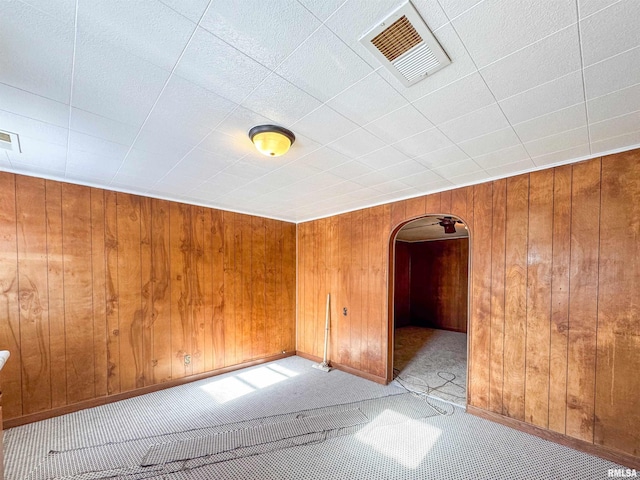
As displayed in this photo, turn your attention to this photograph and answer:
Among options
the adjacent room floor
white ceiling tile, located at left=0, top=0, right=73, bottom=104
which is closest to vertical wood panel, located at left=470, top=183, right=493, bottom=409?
the adjacent room floor

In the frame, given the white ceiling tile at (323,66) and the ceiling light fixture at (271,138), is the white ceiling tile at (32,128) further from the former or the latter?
the white ceiling tile at (323,66)

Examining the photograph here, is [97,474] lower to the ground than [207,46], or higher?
lower

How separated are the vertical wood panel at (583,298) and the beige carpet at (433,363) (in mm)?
1006

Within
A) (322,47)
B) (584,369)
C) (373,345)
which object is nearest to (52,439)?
(373,345)

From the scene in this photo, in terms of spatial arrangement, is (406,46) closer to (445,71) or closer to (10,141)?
(445,71)

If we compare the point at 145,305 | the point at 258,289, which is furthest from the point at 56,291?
the point at 258,289

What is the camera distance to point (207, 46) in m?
1.16

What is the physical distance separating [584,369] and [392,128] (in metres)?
2.50

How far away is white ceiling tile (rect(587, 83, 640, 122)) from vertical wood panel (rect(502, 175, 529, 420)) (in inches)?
39.1

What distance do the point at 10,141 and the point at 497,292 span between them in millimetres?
4241

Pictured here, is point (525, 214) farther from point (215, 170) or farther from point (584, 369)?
point (215, 170)

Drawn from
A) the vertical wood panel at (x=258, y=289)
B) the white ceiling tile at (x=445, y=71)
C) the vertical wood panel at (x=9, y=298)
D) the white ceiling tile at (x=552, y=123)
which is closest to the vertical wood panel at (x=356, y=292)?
the vertical wood panel at (x=258, y=289)

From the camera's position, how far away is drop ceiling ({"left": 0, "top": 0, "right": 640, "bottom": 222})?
103 centimetres

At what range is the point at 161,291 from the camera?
3434mm
